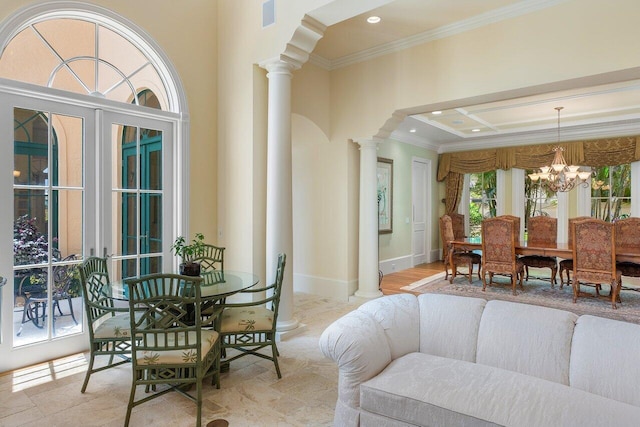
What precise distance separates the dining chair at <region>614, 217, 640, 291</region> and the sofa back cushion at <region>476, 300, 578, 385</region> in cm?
438

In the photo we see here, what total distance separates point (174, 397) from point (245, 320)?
68 cm

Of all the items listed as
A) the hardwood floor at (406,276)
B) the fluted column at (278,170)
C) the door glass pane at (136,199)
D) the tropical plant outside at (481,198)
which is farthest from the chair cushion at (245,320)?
the tropical plant outside at (481,198)

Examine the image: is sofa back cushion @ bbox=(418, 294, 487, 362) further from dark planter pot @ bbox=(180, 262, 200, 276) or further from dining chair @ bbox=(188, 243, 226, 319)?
dining chair @ bbox=(188, 243, 226, 319)

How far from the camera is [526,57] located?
371 centimetres

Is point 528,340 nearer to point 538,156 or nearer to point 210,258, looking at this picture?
point 210,258

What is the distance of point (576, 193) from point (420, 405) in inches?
308

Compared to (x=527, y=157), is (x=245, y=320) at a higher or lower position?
lower

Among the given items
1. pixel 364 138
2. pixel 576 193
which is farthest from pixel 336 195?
pixel 576 193

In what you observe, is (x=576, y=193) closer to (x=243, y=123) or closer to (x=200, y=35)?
(x=243, y=123)

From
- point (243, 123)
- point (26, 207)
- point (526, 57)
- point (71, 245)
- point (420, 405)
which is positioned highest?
point (526, 57)

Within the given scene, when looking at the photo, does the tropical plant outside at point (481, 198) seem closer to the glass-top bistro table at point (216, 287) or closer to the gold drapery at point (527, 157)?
the gold drapery at point (527, 157)

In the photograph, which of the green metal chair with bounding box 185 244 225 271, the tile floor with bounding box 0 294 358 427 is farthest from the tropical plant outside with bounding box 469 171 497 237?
the tile floor with bounding box 0 294 358 427

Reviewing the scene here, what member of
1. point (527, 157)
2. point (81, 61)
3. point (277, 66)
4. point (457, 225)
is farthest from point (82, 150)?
point (527, 157)

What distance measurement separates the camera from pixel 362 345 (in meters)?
2.02
